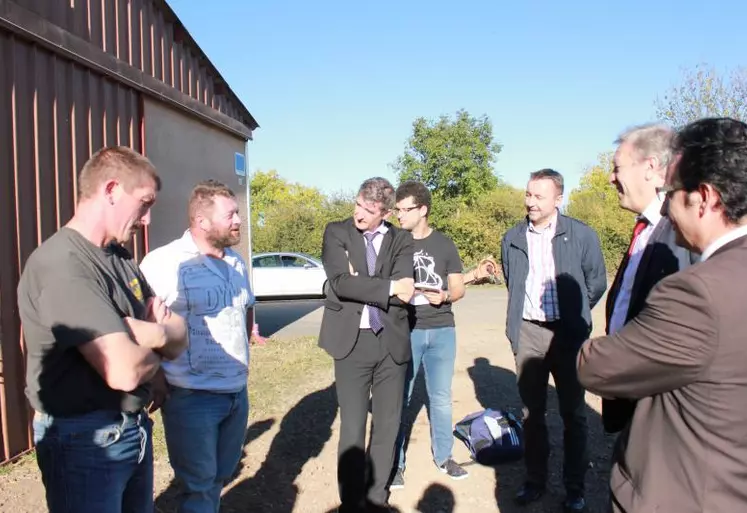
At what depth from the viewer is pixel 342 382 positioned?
3492 millimetres

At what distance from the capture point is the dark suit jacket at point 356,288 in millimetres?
3389

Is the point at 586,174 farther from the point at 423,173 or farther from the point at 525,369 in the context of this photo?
the point at 525,369

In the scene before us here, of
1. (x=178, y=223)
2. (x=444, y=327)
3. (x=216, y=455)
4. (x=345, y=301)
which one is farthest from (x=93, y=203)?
(x=178, y=223)

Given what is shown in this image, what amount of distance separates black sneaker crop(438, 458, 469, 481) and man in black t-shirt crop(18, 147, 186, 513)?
2.76m

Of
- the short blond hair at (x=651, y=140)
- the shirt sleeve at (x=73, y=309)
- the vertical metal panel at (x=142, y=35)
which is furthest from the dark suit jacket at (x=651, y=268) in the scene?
the vertical metal panel at (x=142, y=35)

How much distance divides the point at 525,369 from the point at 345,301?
1.44 meters

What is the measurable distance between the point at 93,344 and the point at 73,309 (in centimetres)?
13

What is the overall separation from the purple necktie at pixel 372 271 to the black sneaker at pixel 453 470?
5.09 ft

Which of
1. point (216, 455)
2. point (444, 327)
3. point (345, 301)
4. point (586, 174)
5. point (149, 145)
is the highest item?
point (586, 174)

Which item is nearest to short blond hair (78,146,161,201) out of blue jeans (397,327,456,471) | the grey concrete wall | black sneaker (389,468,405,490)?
blue jeans (397,327,456,471)

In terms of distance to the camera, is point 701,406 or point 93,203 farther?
point 93,203

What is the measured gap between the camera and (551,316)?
383cm

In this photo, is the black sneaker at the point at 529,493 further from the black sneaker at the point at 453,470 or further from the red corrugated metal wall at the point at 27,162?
the red corrugated metal wall at the point at 27,162

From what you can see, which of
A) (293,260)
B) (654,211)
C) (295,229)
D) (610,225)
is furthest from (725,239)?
(610,225)
